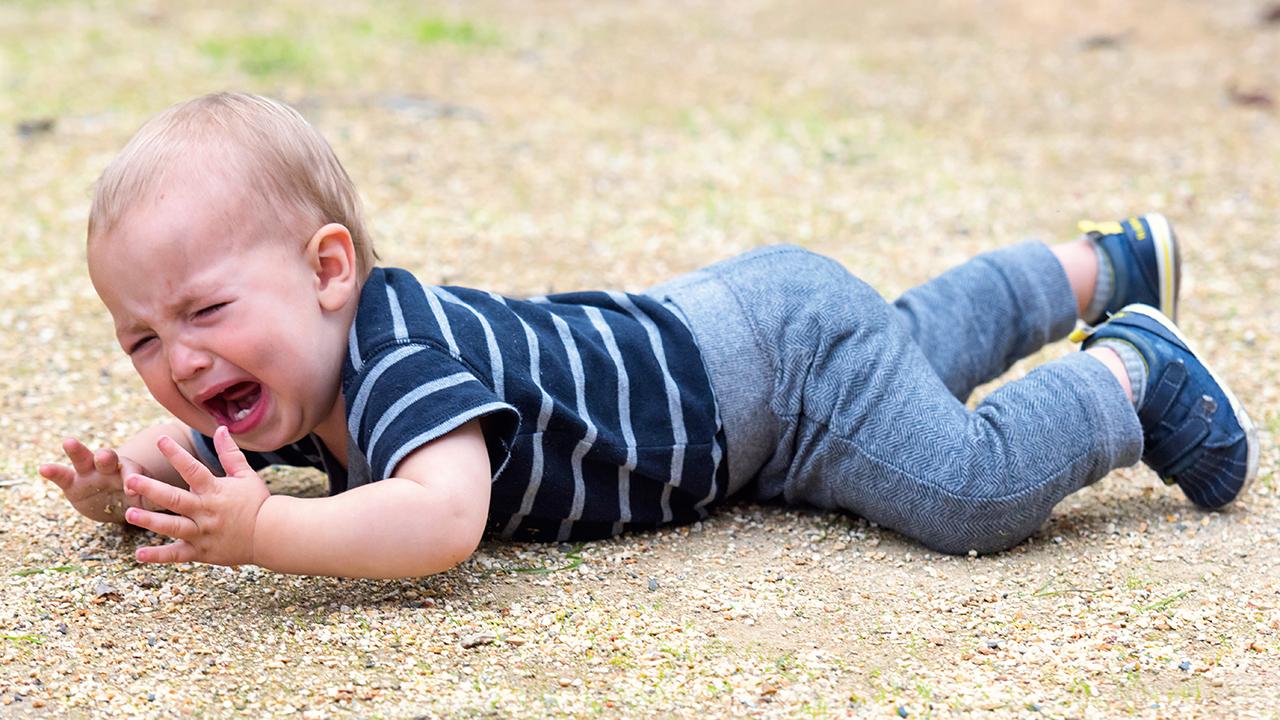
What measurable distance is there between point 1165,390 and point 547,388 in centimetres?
125

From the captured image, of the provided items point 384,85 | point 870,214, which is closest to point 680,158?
point 870,214

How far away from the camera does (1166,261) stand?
325 centimetres

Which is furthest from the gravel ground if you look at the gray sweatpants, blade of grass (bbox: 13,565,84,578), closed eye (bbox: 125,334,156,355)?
closed eye (bbox: 125,334,156,355)

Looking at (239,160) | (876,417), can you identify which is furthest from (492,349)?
(876,417)

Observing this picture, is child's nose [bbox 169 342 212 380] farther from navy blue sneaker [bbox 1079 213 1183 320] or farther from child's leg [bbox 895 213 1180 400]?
navy blue sneaker [bbox 1079 213 1183 320]

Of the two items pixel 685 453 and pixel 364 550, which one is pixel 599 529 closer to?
pixel 685 453

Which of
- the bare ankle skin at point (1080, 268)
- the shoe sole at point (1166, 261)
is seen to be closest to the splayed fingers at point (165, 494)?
the bare ankle skin at point (1080, 268)

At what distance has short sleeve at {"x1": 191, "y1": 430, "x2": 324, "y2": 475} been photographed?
268 centimetres

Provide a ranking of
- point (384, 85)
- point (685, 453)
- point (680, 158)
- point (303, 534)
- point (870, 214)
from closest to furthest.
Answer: point (303, 534) < point (685, 453) < point (870, 214) < point (680, 158) < point (384, 85)

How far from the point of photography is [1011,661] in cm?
223

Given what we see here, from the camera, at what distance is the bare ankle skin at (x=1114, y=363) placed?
2752 millimetres

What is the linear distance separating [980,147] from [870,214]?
44.2 inches

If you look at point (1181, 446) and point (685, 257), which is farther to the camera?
point (685, 257)

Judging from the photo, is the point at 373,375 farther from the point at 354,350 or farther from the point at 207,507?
the point at 207,507
